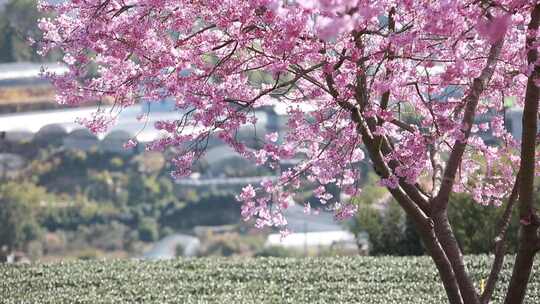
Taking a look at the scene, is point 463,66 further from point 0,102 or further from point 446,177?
point 0,102

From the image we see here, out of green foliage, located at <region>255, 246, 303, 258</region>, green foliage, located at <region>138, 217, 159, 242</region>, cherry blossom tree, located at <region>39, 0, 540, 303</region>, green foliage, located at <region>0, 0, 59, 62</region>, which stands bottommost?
cherry blossom tree, located at <region>39, 0, 540, 303</region>

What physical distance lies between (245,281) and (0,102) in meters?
11.0

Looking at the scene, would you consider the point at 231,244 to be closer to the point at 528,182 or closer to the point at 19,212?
the point at 19,212

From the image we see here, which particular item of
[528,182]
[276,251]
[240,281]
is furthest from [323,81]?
[276,251]

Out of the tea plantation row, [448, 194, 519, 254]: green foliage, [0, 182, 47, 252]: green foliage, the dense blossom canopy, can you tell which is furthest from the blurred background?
the dense blossom canopy

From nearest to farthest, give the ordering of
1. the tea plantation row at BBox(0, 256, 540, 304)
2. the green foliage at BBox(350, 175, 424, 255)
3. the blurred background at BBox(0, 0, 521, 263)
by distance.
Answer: the tea plantation row at BBox(0, 256, 540, 304) < the green foliage at BBox(350, 175, 424, 255) < the blurred background at BBox(0, 0, 521, 263)

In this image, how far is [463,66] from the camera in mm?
2305

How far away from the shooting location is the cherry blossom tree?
8.21 feet

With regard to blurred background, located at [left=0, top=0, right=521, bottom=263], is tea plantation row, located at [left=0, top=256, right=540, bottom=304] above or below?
below

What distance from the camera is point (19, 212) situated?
1878cm

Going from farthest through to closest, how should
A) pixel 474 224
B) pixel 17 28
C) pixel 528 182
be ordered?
pixel 17 28
pixel 474 224
pixel 528 182

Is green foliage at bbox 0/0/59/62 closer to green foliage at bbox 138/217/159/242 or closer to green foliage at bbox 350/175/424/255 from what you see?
green foliage at bbox 138/217/159/242

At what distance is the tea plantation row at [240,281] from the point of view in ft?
14.7

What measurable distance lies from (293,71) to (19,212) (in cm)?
1691
